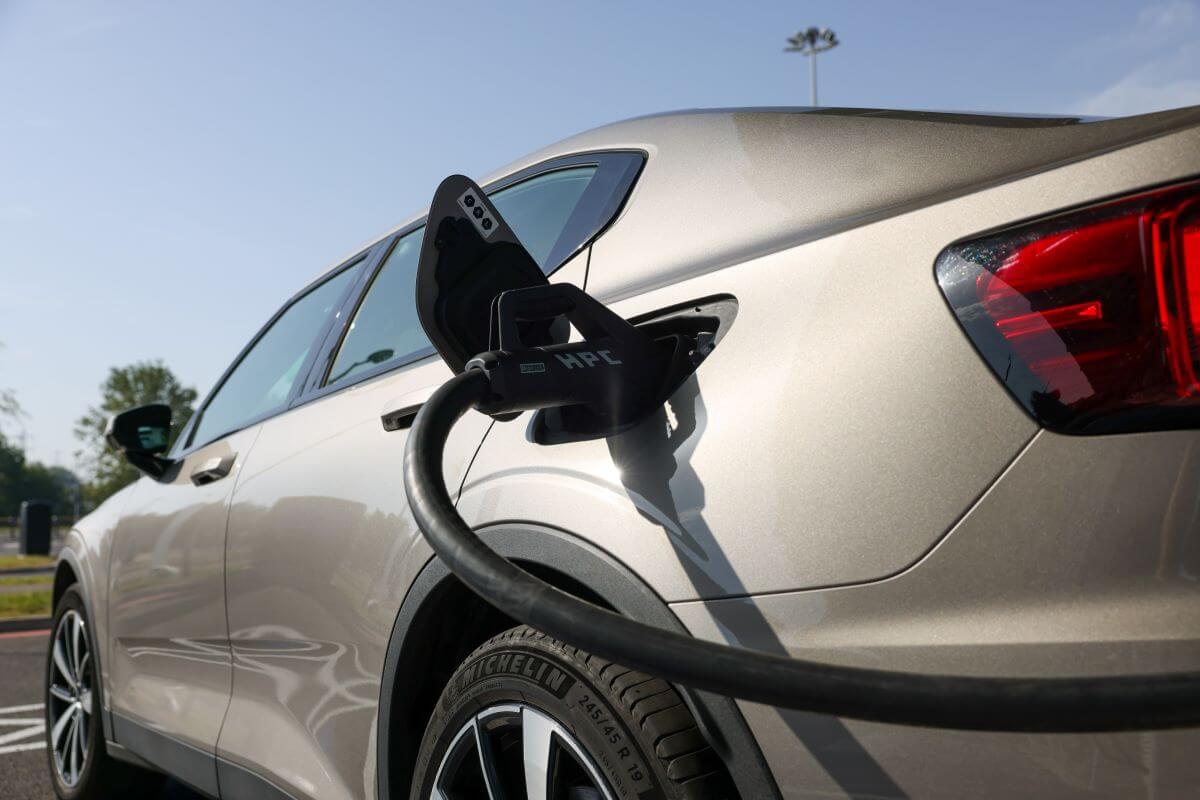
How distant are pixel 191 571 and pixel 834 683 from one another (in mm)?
2269

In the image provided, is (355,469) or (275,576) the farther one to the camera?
(275,576)

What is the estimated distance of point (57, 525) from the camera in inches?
2840

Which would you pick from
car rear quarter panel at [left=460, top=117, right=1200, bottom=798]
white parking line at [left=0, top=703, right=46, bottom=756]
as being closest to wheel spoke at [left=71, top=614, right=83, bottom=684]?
white parking line at [left=0, top=703, right=46, bottom=756]

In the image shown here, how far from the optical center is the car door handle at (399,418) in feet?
6.54

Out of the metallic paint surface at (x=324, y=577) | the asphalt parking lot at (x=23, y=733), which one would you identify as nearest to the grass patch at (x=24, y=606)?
the asphalt parking lot at (x=23, y=733)

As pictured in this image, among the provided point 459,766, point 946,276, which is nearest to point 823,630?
point 946,276

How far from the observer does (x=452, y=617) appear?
1867mm

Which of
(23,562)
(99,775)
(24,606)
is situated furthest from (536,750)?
(23,562)

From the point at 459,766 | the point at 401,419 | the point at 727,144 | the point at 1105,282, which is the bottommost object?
the point at 459,766

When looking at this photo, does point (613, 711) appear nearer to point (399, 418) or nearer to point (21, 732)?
point (399, 418)

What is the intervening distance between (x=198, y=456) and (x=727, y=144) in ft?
7.19

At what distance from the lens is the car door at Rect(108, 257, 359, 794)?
269cm

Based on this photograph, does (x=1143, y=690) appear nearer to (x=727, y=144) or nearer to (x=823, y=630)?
(x=823, y=630)

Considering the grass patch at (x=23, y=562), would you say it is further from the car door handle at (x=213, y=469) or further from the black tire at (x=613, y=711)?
the black tire at (x=613, y=711)
